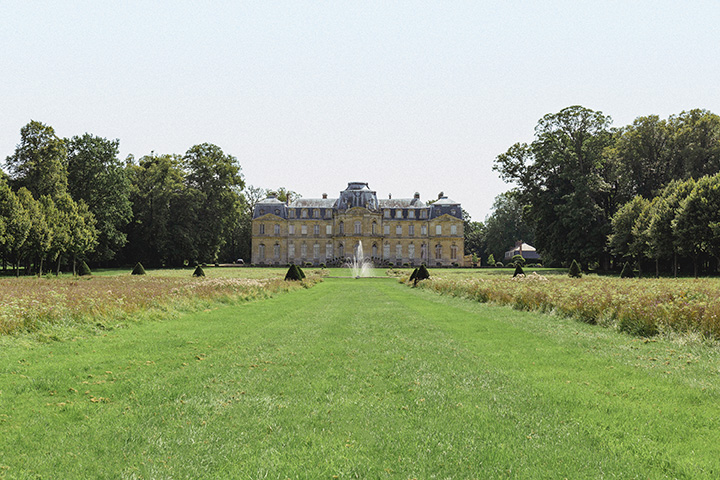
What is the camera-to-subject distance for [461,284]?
76.4ft

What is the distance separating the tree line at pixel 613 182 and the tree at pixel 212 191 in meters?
37.0

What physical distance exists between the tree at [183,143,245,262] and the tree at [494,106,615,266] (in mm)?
37453

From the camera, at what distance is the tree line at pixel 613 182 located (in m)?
40.3

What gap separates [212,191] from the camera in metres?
65.9

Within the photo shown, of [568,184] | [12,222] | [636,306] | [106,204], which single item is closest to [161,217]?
[106,204]

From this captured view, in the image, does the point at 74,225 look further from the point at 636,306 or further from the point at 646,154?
the point at 646,154

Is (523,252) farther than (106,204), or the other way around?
(523,252)

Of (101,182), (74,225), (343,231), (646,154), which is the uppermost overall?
(646,154)

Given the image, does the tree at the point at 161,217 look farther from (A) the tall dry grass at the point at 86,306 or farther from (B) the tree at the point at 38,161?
(A) the tall dry grass at the point at 86,306

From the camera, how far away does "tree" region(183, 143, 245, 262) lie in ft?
215

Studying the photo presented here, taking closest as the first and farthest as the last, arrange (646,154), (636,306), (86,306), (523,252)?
(86,306)
(636,306)
(646,154)
(523,252)

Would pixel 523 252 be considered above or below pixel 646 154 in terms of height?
below

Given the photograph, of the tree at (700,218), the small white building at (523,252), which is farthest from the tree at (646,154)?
the small white building at (523,252)

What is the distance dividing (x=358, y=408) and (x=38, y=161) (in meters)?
50.4
